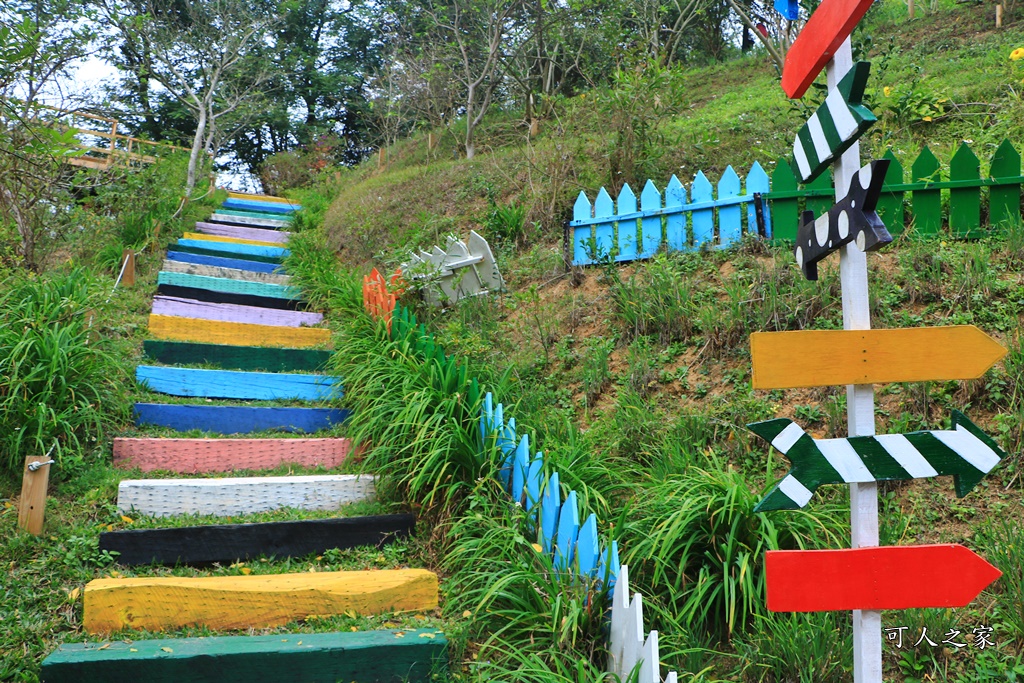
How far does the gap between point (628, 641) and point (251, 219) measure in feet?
34.7

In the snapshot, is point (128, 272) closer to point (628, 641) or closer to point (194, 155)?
point (194, 155)

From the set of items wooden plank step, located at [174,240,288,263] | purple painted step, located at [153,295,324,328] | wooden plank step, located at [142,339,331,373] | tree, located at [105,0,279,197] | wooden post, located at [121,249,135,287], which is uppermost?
tree, located at [105,0,279,197]

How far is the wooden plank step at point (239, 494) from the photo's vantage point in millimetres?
3805

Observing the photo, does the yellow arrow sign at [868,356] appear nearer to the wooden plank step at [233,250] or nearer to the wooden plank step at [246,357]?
the wooden plank step at [246,357]

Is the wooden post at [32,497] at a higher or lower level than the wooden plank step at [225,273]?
lower

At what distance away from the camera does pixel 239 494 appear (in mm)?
3910

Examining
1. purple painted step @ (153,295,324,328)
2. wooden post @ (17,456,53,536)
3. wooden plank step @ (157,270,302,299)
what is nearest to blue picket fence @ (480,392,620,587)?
wooden post @ (17,456,53,536)

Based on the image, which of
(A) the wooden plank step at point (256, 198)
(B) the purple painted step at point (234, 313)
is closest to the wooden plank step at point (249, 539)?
(B) the purple painted step at point (234, 313)

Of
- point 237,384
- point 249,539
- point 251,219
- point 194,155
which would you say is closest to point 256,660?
point 249,539

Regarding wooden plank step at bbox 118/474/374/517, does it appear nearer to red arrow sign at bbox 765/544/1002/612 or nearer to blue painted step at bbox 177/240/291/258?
red arrow sign at bbox 765/544/1002/612

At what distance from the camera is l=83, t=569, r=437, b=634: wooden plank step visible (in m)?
3.07

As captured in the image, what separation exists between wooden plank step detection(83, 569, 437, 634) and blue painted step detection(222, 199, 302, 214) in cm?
1031

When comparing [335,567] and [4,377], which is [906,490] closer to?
[335,567]

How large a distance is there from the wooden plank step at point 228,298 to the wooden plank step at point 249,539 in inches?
151
